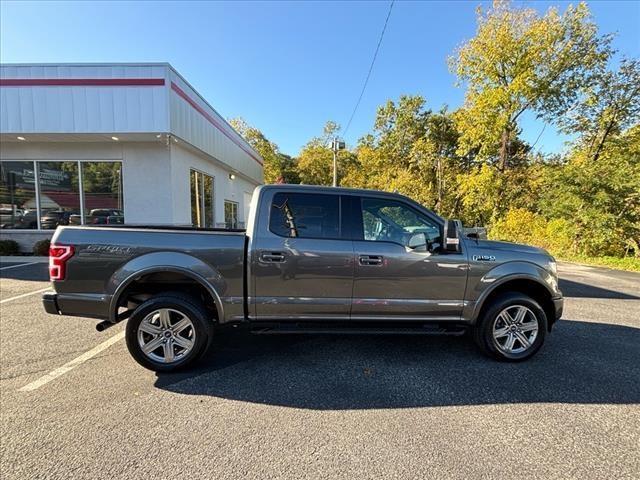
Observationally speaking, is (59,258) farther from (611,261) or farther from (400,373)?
(611,261)

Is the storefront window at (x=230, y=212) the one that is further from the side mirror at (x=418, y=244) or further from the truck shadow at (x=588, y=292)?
the side mirror at (x=418, y=244)

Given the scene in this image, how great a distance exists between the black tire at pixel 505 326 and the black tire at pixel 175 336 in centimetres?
303

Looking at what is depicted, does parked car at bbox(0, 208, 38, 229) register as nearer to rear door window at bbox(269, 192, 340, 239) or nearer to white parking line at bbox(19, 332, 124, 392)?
white parking line at bbox(19, 332, 124, 392)

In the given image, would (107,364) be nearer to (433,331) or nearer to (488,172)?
(433,331)

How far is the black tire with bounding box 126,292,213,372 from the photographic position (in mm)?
3318

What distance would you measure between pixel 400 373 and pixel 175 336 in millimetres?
2408

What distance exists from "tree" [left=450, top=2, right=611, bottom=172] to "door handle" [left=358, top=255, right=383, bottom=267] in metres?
18.0

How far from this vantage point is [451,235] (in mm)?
3443

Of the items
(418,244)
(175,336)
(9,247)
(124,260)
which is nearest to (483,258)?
(418,244)

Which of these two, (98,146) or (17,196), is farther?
(17,196)

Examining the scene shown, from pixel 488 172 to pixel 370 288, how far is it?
18090 mm

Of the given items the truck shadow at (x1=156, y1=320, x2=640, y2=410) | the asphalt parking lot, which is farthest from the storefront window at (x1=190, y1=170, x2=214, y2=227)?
the truck shadow at (x1=156, y1=320, x2=640, y2=410)

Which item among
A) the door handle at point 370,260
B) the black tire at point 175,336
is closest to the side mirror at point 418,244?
the door handle at point 370,260

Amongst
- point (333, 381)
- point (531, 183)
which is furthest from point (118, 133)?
point (531, 183)
